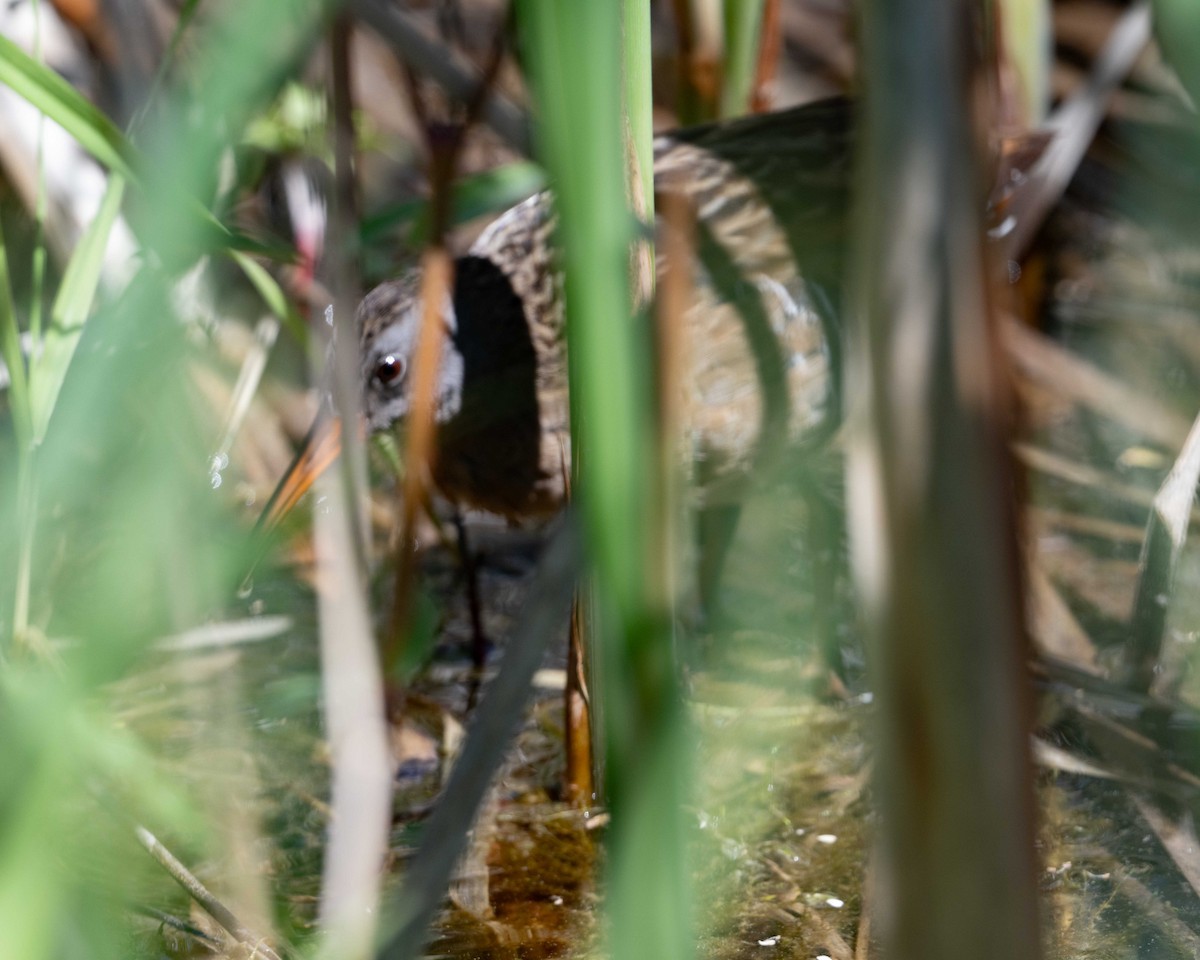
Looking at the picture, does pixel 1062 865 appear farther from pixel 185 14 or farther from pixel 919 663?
pixel 185 14

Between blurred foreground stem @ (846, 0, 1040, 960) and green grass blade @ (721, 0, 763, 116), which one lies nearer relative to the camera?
blurred foreground stem @ (846, 0, 1040, 960)

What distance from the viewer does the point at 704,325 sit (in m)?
2.15

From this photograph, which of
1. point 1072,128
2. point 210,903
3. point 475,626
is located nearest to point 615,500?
point 210,903

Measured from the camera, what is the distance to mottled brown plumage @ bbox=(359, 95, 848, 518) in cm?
217

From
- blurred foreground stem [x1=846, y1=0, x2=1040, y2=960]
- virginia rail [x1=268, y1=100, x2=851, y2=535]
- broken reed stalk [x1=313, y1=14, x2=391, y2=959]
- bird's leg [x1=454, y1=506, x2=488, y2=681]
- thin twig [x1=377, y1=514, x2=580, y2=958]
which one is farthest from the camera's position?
virginia rail [x1=268, y1=100, x2=851, y2=535]

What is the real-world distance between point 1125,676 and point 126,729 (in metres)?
1.25

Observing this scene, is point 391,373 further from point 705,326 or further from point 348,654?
point 348,654

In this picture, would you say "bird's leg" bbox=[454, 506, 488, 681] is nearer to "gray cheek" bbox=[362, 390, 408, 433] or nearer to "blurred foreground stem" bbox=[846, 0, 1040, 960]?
"gray cheek" bbox=[362, 390, 408, 433]

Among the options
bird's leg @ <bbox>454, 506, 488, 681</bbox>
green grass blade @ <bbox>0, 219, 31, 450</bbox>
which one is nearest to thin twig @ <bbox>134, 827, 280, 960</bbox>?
green grass blade @ <bbox>0, 219, 31, 450</bbox>

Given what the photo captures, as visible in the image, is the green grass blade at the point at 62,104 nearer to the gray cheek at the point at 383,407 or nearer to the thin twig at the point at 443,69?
the thin twig at the point at 443,69

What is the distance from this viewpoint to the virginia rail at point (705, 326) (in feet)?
7.13

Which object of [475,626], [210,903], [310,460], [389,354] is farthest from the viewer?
[389,354]

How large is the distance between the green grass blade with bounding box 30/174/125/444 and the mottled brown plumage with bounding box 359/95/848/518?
2.67 ft

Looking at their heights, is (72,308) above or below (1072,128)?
below
